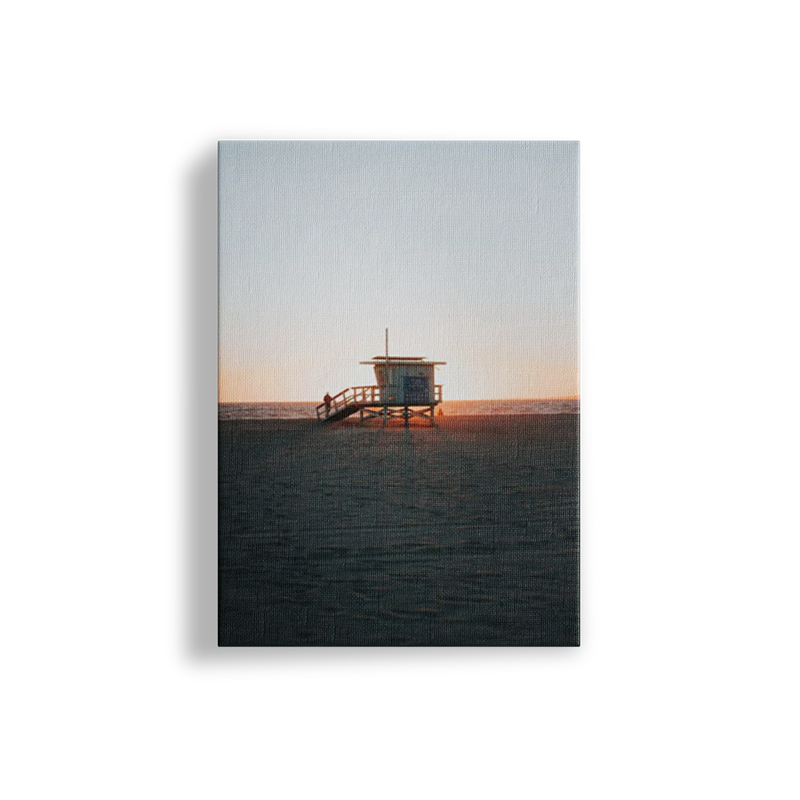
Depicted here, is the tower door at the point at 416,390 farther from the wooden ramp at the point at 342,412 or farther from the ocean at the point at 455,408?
the wooden ramp at the point at 342,412

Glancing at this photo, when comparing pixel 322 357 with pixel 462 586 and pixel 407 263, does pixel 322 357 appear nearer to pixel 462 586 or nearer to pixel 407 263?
pixel 407 263

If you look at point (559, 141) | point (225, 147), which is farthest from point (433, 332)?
point (225, 147)

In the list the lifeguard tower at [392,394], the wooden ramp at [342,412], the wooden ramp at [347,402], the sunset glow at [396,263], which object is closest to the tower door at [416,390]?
the lifeguard tower at [392,394]

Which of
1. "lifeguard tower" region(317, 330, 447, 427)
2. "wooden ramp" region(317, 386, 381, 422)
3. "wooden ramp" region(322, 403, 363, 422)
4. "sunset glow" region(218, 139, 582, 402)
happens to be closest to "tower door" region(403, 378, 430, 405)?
"lifeguard tower" region(317, 330, 447, 427)

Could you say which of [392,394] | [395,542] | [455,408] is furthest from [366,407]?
[395,542]

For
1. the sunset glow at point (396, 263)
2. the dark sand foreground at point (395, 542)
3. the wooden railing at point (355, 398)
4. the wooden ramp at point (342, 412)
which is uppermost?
the sunset glow at point (396, 263)

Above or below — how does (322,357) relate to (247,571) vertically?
above
